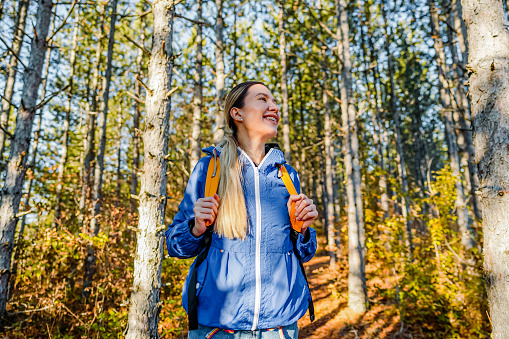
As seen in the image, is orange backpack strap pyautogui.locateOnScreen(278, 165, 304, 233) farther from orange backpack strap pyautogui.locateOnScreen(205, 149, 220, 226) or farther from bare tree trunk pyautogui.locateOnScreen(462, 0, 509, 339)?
bare tree trunk pyautogui.locateOnScreen(462, 0, 509, 339)

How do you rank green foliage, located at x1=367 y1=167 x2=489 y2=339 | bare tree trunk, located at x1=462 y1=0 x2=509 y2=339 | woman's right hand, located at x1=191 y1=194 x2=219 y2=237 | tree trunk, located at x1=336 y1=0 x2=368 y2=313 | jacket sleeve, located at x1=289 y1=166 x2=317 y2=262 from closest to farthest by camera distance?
woman's right hand, located at x1=191 y1=194 x2=219 y2=237 < jacket sleeve, located at x1=289 y1=166 x2=317 y2=262 < bare tree trunk, located at x1=462 y1=0 x2=509 y2=339 < green foliage, located at x1=367 y1=167 x2=489 y2=339 < tree trunk, located at x1=336 y1=0 x2=368 y2=313

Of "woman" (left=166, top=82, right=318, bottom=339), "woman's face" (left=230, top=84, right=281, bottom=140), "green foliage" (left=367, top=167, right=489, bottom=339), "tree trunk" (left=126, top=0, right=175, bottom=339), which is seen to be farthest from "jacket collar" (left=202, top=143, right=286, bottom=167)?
"green foliage" (left=367, top=167, right=489, bottom=339)

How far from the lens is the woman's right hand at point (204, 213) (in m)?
1.26

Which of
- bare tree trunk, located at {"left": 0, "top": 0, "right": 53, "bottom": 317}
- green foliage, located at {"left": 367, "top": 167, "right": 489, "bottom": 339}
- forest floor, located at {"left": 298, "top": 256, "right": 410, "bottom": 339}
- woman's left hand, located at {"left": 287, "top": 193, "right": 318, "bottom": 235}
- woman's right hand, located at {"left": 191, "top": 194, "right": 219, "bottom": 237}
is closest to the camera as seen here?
woman's right hand, located at {"left": 191, "top": 194, "right": 219, "bottom": 237}

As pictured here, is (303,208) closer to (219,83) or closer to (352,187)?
(352,187)

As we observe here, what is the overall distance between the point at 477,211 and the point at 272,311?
33.8ft

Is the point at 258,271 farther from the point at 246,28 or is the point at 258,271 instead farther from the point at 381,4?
the point at 381,4

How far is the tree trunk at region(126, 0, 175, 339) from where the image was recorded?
3119 millimetres

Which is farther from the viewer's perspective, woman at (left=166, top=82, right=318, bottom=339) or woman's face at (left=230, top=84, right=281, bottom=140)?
woman's face at (left=230, top=84, right=281, bottom=140)

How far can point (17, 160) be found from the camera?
4.55m

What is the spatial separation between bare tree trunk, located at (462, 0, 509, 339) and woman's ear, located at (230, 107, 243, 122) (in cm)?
254

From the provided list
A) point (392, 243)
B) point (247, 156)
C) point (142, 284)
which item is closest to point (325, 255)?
point (392, 243)

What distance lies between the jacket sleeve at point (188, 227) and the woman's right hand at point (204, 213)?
0.08m

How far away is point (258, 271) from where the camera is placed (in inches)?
51.6
